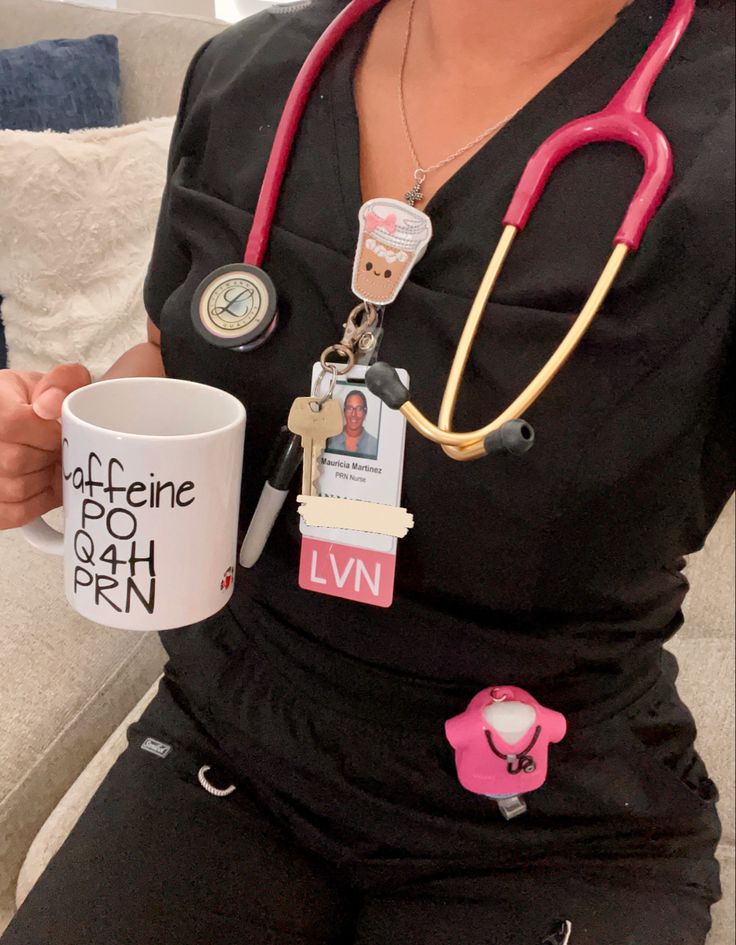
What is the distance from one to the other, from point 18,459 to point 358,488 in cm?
25

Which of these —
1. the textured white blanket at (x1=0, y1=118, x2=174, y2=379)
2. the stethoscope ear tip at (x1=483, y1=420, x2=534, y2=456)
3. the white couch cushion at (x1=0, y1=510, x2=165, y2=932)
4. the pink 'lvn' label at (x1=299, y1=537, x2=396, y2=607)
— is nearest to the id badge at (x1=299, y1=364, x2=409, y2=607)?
the pink 'lvn' label at (x1=299, y1=537, x2=396, y2=607)

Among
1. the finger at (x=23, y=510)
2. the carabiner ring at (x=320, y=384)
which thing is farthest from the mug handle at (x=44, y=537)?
the carabiner ring at (x=320, y=384)

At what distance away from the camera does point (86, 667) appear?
877mm

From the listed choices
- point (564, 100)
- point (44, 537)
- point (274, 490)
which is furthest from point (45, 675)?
point (564, 100)

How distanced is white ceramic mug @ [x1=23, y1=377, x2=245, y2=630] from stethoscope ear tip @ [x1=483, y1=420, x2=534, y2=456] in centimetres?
17

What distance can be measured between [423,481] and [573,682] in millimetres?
225

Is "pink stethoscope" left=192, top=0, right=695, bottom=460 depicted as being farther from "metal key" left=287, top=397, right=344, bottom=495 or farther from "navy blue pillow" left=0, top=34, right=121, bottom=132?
"navy blue pillow" left=0, top=34, right=121, bottom=132

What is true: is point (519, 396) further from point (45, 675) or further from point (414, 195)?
point (45, 675)

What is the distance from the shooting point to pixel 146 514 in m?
0.46

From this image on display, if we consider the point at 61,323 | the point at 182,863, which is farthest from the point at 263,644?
the point at 61,323

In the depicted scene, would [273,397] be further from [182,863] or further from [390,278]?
[182,863]

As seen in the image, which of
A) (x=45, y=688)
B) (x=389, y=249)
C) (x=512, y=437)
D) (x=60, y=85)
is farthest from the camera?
(x=60, y=85)

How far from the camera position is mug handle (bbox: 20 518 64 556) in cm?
56

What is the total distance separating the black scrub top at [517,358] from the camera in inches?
19.4
